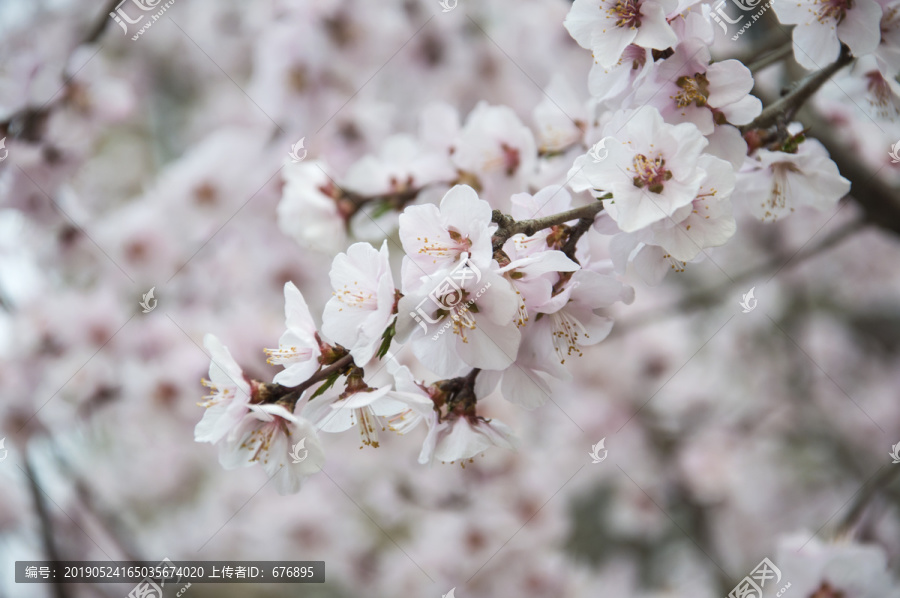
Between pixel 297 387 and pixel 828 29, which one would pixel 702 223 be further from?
pixel 297 387

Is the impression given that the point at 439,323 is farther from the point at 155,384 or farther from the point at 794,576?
the point at 155,384

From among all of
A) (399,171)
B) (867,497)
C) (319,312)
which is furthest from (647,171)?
(319,312)

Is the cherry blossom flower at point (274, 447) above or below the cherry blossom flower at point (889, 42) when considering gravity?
below

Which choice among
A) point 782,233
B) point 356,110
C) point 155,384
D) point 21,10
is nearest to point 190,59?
point 21,10
